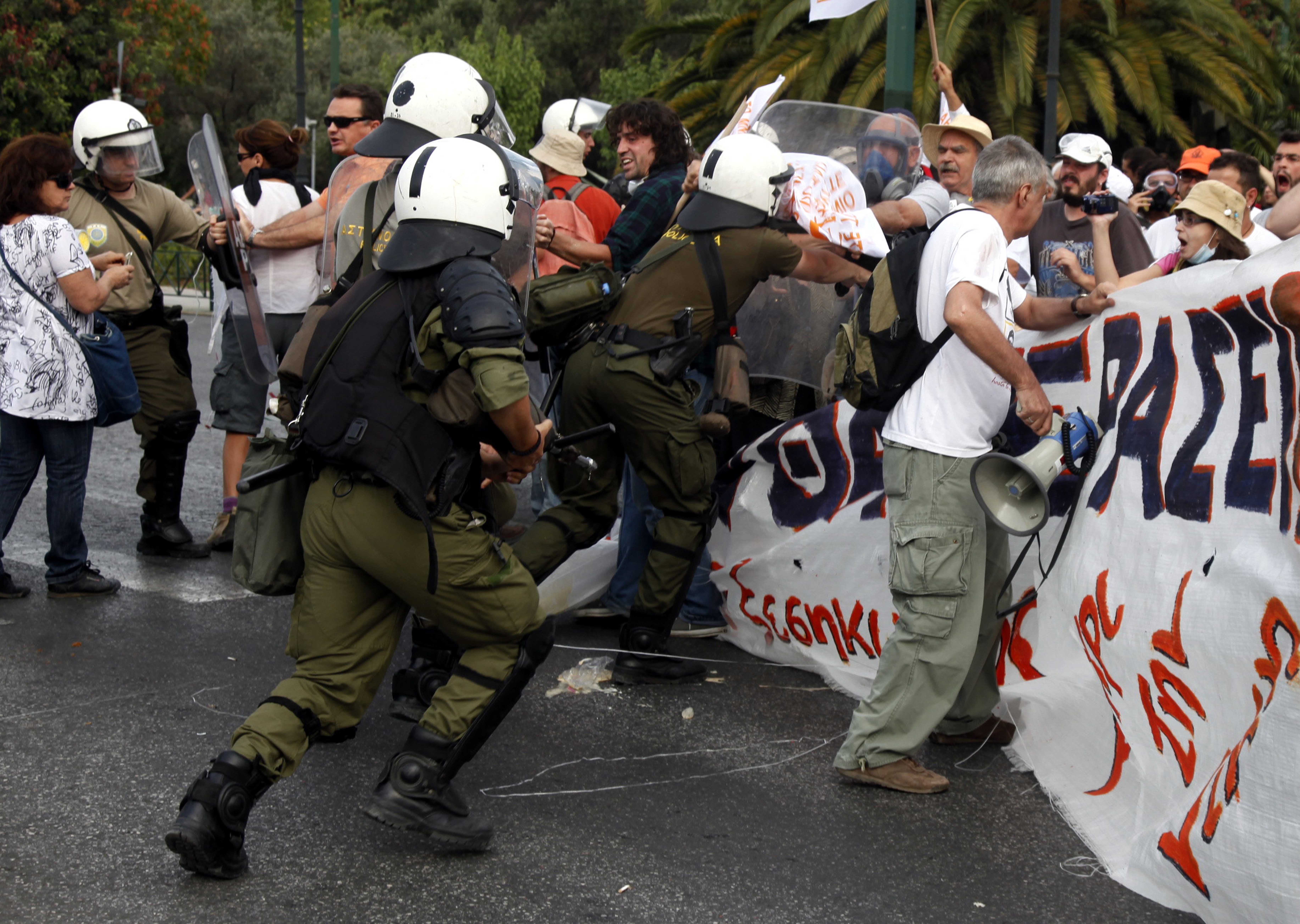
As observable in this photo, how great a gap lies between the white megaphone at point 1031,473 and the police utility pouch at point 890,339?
35cm

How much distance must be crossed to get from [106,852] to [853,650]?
8.25ft

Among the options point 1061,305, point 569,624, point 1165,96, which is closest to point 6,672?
point 569,624

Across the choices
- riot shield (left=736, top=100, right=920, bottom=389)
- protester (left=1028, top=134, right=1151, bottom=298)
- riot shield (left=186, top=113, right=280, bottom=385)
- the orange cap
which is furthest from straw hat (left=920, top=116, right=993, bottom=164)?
riot shield (left=186, top=113, right=280, bottom=385)

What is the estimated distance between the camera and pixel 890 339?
3982 millimetres

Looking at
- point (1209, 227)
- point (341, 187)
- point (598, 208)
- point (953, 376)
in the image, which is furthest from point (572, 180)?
point (953, 376)

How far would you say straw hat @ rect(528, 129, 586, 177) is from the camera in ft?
21.7

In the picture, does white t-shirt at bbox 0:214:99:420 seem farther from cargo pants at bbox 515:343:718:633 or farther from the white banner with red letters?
the white banner with red letters

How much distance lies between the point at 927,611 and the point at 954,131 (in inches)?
90.5

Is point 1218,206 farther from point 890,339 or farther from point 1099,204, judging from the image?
point 890,339

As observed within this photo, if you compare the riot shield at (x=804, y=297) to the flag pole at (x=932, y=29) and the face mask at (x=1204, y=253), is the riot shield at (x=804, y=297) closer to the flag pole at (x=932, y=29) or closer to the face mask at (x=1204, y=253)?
the flag pole at (x=932, y=29)

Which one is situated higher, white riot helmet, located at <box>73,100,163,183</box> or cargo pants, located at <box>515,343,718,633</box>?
white riot helmet, located at <box>73,100,163,183</box>

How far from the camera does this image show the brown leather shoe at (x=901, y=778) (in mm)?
3896

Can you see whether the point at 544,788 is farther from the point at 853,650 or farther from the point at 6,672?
the point at 6,672

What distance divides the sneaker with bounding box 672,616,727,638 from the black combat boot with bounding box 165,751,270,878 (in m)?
2.38
